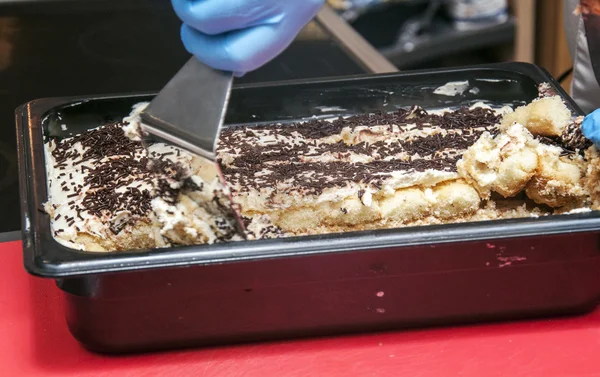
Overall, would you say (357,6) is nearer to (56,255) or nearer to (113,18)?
(113,18)

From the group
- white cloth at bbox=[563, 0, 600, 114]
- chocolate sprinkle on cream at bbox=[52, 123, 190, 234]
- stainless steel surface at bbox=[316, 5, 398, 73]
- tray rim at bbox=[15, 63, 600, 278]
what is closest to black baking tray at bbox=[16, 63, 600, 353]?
tray rim at bbox=[15, 63, 600, 278]

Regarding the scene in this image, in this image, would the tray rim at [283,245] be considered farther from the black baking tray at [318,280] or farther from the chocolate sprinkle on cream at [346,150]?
the chocolate sprinkle on cream at [346,150]

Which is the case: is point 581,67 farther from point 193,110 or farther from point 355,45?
point 193,110

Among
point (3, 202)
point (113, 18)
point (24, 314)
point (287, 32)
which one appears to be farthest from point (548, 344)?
point (113, 18)

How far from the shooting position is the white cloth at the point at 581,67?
1.89 m

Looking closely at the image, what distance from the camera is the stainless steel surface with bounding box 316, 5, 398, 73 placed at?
84.6 inches

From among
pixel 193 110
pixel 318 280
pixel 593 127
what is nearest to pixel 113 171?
pixel 193 110

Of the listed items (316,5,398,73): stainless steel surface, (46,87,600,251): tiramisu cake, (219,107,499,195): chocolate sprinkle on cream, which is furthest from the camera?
(316,5,398,73): stainless steel surface

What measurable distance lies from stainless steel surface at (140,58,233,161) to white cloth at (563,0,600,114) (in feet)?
3.34

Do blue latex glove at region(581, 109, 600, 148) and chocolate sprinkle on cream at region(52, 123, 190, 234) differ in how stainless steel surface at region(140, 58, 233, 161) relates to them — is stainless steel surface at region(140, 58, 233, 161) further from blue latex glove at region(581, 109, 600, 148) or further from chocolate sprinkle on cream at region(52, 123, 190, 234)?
blue latex glove at region(581, 109, 600, 148)

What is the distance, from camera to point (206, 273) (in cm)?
117

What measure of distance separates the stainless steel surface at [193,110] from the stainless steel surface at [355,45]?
2.91 feet

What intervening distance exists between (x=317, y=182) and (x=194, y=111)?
1.06ft

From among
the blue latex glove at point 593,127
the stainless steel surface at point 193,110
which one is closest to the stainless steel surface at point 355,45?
the blue latex glove at point 593,127
